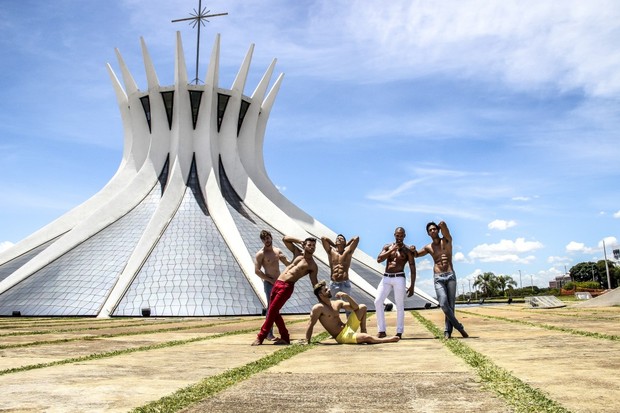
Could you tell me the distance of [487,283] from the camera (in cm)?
9888

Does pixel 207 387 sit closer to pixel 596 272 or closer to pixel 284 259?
pixel 284 259

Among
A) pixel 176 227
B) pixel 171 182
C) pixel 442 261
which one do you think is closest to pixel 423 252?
pixel 442 261

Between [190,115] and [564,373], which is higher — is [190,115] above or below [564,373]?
above

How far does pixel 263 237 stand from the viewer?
28.2 feet

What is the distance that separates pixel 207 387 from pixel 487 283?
101 m

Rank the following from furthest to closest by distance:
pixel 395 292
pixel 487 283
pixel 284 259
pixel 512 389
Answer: pixel 487 283 < pixel 395 292 < pixel 284 259 < pixel 512 389

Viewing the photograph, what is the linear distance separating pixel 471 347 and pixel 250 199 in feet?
85.0

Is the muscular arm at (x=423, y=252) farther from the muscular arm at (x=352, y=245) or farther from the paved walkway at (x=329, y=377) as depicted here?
the paved walkway at (x=329, y=377)

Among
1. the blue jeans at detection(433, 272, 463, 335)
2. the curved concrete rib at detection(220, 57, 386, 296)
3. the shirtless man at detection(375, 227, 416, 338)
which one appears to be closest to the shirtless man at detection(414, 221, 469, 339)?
the blue jeans at detection(433, 272, 463, 335)

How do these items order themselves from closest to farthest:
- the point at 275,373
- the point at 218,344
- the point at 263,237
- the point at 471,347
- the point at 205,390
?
the point at 205,390
the point at 275,373
the point at 471,347
the point at 218,344
the point at 263,237

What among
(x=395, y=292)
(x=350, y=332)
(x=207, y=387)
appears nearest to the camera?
(x=207, y=387)

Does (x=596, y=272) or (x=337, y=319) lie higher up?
(x=596, y=272)

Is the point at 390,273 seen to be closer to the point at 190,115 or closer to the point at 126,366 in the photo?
the point at 126,366

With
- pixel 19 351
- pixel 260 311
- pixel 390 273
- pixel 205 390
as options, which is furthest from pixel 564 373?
pixel 260 311
